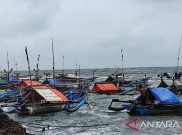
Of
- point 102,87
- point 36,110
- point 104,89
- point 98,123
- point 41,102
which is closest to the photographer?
point 98,123

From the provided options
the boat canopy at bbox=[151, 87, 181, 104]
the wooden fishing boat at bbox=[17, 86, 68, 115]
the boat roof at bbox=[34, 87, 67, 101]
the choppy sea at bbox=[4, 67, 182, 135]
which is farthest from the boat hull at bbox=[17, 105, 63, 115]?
the boat canopy at bbox=[151, 87, 181, 104]

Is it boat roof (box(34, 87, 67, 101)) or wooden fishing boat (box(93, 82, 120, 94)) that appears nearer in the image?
boat roof (box(34, 87, 67, 101))

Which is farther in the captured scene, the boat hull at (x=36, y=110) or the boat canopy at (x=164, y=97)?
the boat hull at (x=36, y=110)

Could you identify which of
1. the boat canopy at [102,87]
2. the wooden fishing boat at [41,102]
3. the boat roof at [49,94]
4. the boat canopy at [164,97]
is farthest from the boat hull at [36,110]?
the boat canopy at [102,87]

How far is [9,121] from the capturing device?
1155 cm

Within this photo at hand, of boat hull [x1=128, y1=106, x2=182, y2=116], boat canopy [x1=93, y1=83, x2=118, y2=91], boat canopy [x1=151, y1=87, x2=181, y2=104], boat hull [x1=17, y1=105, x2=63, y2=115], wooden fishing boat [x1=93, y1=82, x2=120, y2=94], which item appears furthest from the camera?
boat canopy [x1=93, y1=83, x2=118, y2=91]

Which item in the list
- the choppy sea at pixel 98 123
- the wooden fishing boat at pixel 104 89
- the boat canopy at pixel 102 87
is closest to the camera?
the choppy sea at pixel 98 123

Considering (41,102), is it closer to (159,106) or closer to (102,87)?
(159,106)

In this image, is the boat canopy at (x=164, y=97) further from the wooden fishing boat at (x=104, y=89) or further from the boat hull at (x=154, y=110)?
the wooden fishing boat at (x=104, y=89)

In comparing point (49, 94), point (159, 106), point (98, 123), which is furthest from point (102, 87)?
point (98, 123)

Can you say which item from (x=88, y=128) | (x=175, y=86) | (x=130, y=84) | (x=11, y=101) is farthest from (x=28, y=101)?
(x=130, y=84)

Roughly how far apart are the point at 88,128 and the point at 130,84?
24.7m

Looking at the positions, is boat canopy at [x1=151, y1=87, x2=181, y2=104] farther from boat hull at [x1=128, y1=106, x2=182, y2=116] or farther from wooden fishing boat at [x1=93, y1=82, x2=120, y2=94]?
wooden fishing boat at [x1=93, y1=82, x2=120, y2=94]

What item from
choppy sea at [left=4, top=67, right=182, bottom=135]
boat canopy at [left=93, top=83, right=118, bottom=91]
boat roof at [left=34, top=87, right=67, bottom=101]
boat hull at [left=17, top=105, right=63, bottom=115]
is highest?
boat roof at [left=34, top=87, right=67, bottom=101]
